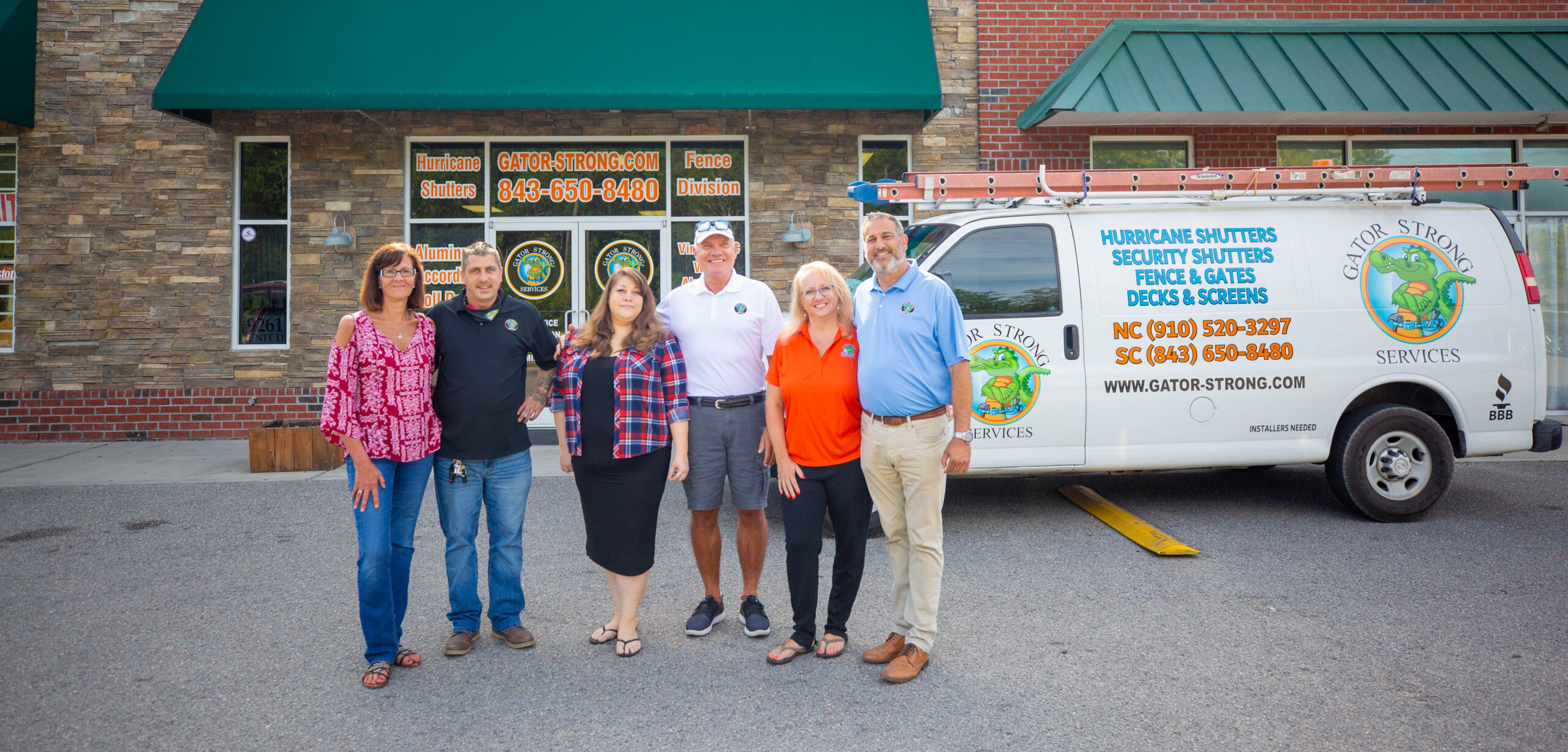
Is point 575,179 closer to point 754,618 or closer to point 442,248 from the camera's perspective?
point 442,248

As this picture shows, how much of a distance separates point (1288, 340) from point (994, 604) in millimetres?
3033

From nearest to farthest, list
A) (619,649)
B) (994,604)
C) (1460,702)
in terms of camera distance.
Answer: (1460,702)
(619,649)
(994,604)

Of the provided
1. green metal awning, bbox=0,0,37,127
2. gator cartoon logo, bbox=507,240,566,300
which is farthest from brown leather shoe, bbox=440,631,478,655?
green metal awning, bbox=0,0,37,127

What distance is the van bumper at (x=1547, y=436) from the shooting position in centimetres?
628

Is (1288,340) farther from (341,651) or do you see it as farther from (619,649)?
(341,651)

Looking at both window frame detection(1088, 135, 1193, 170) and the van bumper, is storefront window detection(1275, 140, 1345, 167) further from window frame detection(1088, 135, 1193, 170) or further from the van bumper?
the van bumper

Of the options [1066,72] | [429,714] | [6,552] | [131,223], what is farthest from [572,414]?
[131,223]

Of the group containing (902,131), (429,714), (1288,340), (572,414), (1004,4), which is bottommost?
(429,714)

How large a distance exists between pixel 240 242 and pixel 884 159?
746 centimetres

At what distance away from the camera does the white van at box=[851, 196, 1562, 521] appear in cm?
598

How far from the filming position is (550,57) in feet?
31.1

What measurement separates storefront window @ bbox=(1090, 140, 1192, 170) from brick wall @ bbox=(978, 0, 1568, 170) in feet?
0.43

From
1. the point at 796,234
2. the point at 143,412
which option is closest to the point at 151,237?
the point at 143,412

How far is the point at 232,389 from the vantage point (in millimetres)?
10438
